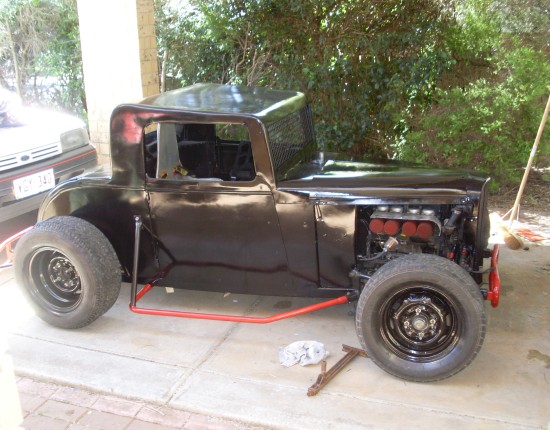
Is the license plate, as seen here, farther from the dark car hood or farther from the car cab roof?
the dark car hood

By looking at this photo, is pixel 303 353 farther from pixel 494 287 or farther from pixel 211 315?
pixel 494 287


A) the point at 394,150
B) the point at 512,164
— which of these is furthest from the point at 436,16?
the point at 512,164

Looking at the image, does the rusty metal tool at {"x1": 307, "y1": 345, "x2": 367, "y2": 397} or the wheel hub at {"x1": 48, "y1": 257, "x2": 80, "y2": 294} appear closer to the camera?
the rusty metal tool at {"x1": 307, "y1": 345, "x2": 367, "y2": 397}

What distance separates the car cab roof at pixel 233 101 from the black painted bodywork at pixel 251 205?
0.05ft

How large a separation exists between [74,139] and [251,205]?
138 inches

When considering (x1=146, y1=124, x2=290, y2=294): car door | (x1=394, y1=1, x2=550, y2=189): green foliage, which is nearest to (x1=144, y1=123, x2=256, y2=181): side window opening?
(x1=146, y1=124, x2=290, y2=294): car door

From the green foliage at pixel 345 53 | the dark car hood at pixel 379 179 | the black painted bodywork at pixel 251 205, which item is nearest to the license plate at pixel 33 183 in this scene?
the black painted bodywork at pixel 251 205

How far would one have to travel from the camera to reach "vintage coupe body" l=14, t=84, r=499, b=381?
3730 millimetres

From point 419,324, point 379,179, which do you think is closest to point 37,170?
point 379,179

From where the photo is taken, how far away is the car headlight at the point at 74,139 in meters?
6.58

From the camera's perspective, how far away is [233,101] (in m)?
4.41

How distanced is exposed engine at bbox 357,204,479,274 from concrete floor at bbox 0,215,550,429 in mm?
632

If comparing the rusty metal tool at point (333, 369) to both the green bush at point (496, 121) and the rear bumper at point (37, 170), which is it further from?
the green bush at point (496, 121)

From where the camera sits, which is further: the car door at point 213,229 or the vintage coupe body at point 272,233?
the car door at point 213,229
